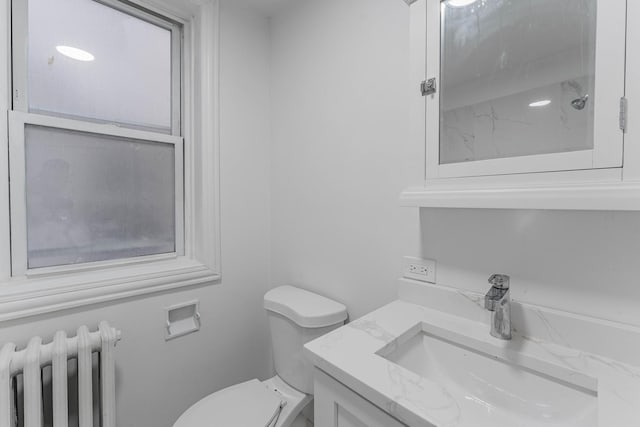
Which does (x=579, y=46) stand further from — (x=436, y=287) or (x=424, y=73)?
(x=436, y=287)

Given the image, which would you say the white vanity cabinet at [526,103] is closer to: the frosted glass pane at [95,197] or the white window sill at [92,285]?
the white window sill at [92,285]

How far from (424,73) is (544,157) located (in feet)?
1.32

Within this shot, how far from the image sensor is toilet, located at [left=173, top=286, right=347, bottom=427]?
105cm

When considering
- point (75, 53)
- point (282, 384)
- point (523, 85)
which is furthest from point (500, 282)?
point (75, 53)

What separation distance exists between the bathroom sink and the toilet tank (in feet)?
1.35

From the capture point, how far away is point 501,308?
736 millimetres

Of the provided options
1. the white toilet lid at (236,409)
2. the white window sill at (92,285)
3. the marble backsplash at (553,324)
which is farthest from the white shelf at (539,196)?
the white window sill at (92,285)

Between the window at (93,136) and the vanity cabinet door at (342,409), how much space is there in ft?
3.50

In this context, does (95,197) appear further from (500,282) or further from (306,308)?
(500,282)

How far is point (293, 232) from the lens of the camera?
4.97ft

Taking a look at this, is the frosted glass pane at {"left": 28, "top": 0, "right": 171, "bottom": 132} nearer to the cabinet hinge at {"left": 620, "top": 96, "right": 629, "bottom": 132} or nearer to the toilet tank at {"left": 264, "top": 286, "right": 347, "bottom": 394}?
the toilet tank at {"left": 264, "top": 286, "right": 347, "bottom": 394}

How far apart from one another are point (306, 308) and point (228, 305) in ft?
1.70

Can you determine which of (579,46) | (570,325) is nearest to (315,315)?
(570,325)

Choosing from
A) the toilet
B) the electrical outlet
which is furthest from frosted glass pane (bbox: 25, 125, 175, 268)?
the electrical outlet
